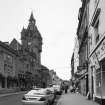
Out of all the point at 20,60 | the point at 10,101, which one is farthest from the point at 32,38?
the point at 10,101

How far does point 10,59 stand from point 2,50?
21.3 ft

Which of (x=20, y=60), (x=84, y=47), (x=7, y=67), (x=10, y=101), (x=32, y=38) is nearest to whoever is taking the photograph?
(x=10, y=101)

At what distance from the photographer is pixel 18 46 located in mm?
79688

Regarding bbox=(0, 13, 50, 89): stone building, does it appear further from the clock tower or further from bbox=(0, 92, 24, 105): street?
bbox=(0, 92, 24, 105): street

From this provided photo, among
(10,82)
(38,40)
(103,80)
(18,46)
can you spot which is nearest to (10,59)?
(10,82)

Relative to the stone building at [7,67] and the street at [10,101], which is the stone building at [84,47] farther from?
the stone building at [7,67]

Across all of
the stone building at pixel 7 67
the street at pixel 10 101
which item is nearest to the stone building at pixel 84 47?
the street at pixel 10 101

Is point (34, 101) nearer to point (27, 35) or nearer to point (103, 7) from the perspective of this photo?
point (103, 7)

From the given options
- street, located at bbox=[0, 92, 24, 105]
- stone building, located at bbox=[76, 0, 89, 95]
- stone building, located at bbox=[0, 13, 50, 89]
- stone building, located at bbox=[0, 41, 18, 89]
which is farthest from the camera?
stone building, located at bbox=[0, 13, 50, 89]

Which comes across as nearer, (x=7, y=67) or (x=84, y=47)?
(x=84, y=47)

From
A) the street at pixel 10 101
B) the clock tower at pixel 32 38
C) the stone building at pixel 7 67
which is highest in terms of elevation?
the clock tower at pixel 32 38

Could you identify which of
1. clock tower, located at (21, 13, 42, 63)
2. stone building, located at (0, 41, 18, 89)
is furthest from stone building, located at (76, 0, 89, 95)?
clock tower, located at (21, 13, 42, 63)

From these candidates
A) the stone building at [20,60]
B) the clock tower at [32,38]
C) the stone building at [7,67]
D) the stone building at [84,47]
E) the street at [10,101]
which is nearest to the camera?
the street at [10,101]

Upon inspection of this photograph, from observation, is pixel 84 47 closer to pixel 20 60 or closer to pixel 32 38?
pixel 20 60
